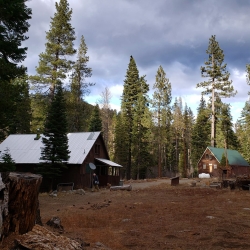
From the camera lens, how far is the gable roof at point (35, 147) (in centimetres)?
2883

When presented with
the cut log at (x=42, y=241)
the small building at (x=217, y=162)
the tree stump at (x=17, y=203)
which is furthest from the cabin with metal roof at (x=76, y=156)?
the small building at (x=217, y=162)

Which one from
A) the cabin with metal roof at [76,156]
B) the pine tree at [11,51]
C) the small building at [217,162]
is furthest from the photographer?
the small building at [217,162]

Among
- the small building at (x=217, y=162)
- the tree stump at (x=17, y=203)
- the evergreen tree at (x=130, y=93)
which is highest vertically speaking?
the evergreen tree at (x=130, y=93)

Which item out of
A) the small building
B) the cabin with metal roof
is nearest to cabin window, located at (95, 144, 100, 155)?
the cabin with metal roof

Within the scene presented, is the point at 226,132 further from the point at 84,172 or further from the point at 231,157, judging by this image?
the point at 84,172

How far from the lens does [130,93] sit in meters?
52.2

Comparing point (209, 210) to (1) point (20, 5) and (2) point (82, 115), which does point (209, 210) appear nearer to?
(1) point (20, 5)

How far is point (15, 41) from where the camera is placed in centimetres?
1456

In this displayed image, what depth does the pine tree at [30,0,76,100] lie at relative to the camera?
34.5 metres

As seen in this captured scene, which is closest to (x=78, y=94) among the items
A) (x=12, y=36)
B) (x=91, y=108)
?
(x=91, y=108)

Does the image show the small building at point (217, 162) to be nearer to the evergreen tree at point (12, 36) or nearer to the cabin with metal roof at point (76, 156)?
the cabin with metal roof at point (76, 156)

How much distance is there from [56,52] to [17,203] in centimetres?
3309

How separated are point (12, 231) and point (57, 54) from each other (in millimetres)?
33395

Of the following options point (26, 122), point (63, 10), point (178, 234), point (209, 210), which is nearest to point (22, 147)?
point (26, 122)
